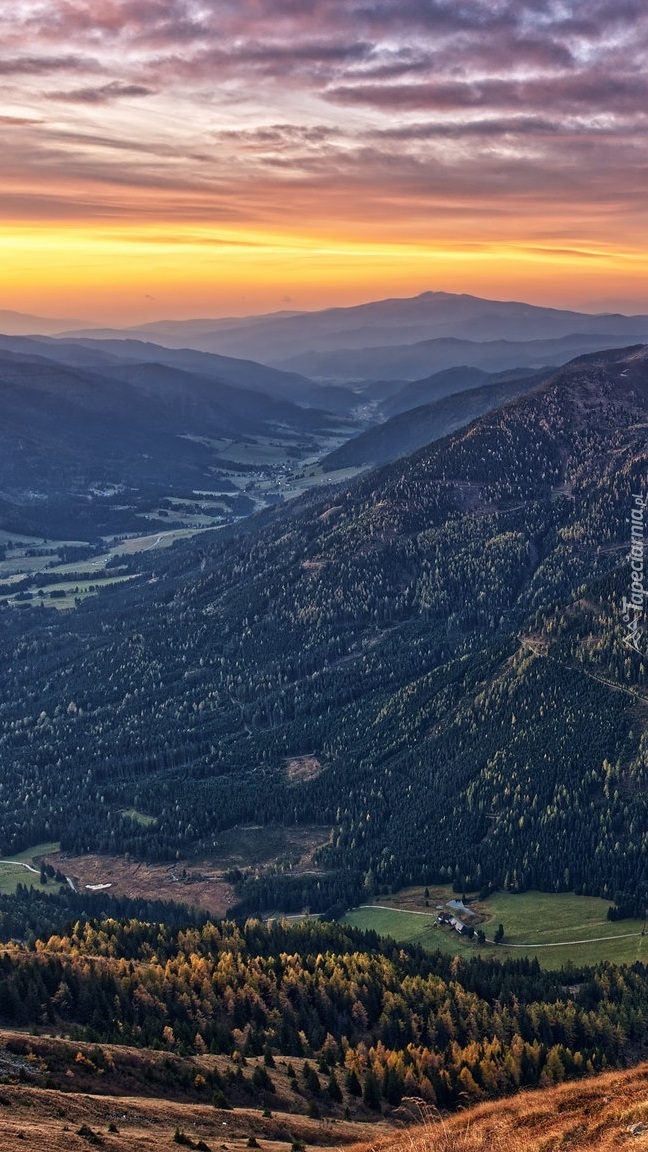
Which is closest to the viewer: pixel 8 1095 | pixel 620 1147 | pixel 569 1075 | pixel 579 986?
pixel 620 1147

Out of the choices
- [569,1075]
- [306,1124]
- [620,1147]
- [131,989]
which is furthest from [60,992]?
[620,1147]

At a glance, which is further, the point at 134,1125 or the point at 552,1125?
the point at 134,1125

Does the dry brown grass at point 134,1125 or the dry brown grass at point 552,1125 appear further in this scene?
the dry brown grass at point 134,1125

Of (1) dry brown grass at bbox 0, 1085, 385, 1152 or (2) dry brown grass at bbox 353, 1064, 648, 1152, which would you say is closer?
A: (2) dry brown grass at bbox 353, 1064, 648, 1152

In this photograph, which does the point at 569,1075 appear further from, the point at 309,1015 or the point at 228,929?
the point at 228,929

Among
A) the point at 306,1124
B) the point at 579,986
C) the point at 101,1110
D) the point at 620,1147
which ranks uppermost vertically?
the point at 620,1147

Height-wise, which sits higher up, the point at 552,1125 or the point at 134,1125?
the point at 552,1125

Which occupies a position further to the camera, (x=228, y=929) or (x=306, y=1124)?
(x=228, y=929)

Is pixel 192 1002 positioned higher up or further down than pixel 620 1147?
further down
